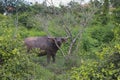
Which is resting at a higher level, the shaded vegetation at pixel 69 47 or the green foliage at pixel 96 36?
the shaded vegetation at pixel 69 47

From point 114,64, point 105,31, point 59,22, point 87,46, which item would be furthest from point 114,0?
point 114,64

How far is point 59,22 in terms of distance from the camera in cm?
1390

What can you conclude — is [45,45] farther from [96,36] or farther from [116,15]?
[116,15]

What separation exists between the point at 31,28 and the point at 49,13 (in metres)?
2.95

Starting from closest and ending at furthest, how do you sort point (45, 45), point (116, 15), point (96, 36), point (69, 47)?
point (45, 45)
point (69, 47)
point (116, 15)
point (96, 36)

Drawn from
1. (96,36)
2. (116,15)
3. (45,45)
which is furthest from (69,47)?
(116,15)

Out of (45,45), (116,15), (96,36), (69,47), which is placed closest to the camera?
(45,45)

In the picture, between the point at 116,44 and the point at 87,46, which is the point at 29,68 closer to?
the point at 116,44

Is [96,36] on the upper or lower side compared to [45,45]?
lower

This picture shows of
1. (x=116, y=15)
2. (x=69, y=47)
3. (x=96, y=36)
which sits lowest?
(x=96, y=36)

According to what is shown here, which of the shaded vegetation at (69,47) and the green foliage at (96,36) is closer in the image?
the shaded vegetation at (69,47)

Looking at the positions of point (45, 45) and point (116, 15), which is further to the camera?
point (116, 15)

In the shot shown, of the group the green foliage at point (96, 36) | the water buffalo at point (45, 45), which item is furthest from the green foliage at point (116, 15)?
the water buffalo at point (45, 45)

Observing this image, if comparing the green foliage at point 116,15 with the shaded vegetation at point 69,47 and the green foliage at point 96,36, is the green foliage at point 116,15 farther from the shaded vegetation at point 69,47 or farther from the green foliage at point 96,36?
the green foliage at point 96,36
